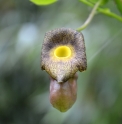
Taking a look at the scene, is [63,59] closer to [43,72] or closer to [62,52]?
[62,52]

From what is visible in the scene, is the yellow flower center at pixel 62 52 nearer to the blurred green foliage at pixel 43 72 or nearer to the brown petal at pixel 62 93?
the brown petal at pixel 62 93

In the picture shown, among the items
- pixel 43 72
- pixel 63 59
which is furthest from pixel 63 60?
pixel 43 72

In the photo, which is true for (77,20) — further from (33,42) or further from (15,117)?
(15,117)

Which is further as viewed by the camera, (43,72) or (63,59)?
(43,72)

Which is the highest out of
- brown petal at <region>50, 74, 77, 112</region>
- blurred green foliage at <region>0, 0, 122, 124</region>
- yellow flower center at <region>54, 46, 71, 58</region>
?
yellow flower center at <region>54, 46, 71, 58</region>

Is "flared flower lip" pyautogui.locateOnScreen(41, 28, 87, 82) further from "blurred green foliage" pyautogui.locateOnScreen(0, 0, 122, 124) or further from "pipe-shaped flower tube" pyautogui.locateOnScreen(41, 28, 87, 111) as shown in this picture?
"blurred green foliage" pyautogui.locateOnScreen(0, 0, 122, 124)

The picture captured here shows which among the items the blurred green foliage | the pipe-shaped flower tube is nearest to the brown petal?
the pipe-shaped flower tube

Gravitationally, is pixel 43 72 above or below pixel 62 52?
below
